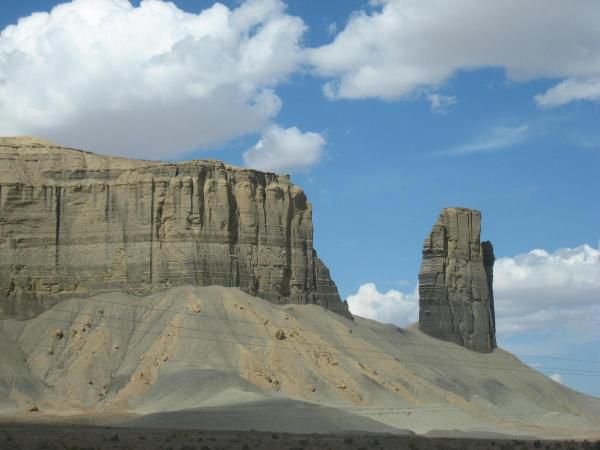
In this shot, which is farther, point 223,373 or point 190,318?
point 190,318

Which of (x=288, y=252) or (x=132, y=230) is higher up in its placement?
(x=132, y=230)

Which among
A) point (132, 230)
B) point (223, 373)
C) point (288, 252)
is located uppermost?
point (132, 230)

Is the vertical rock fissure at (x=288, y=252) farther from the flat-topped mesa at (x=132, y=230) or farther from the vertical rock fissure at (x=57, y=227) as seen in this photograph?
the vertical rock fissure at (x=57, y=227)

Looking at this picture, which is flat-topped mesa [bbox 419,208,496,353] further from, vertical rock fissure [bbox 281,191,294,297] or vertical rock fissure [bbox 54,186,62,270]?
vertical rock fissure [bbox 54,186,62,270]

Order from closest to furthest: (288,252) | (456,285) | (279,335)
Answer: (279,335) → (288,252) → (456,285)

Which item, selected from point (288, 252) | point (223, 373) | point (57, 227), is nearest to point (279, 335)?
point (223, 373)

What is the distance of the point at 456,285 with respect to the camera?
5482 inches

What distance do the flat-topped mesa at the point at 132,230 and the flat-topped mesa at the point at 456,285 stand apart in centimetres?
2513

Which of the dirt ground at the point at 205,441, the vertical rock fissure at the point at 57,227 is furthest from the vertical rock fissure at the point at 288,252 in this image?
the dirt ground at the point at 205,441

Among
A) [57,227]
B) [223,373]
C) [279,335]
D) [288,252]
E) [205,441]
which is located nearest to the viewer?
[205,441]

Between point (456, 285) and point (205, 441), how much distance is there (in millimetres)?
73685

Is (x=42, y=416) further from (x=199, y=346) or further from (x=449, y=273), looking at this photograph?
(x=449, y=273)

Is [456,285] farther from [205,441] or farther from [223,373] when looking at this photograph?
[205,441]

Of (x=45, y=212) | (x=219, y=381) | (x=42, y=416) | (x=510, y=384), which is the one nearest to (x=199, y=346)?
(x=219, y=381)
